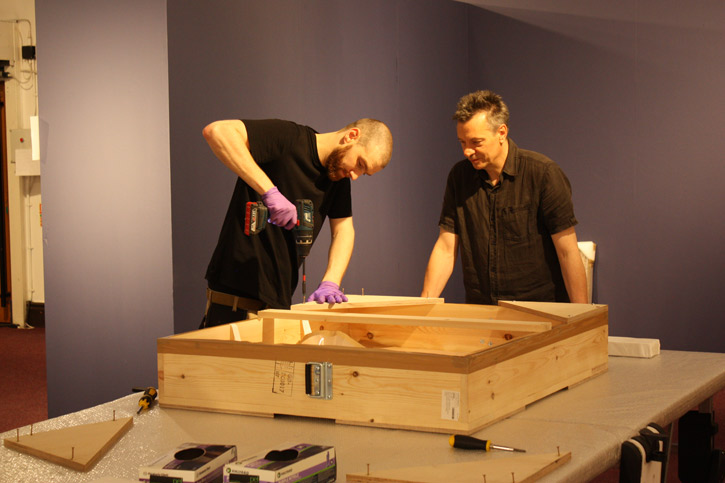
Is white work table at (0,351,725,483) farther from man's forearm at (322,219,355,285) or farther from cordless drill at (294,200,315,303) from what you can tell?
man's forearm at (322,219,355,285)

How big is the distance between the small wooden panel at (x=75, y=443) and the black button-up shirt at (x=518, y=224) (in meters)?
1.51

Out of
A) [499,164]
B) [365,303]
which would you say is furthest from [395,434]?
[499,164]

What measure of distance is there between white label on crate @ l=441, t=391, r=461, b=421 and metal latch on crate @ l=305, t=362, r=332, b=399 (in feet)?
0.74

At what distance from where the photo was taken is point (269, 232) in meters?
2.21

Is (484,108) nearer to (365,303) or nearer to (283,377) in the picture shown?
(365,303)

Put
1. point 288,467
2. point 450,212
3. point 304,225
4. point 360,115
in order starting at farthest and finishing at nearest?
point 360,115, point 450,212, point 304,225, point 288,467

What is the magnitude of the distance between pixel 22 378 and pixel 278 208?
3922 millimetres

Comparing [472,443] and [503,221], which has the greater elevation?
[503,221]

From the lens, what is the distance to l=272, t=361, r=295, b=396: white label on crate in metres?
1.50

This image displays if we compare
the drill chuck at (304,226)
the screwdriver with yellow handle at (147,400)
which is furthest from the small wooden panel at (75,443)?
the drill chuck at (304,226)

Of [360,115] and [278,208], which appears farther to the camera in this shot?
[360,115]

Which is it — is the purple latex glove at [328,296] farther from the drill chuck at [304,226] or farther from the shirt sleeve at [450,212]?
the shirt sleeve at [450,212]

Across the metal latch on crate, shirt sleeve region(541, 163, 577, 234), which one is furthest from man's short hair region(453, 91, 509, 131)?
the metal latch on crate

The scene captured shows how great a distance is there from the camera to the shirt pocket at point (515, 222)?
2584 mm
